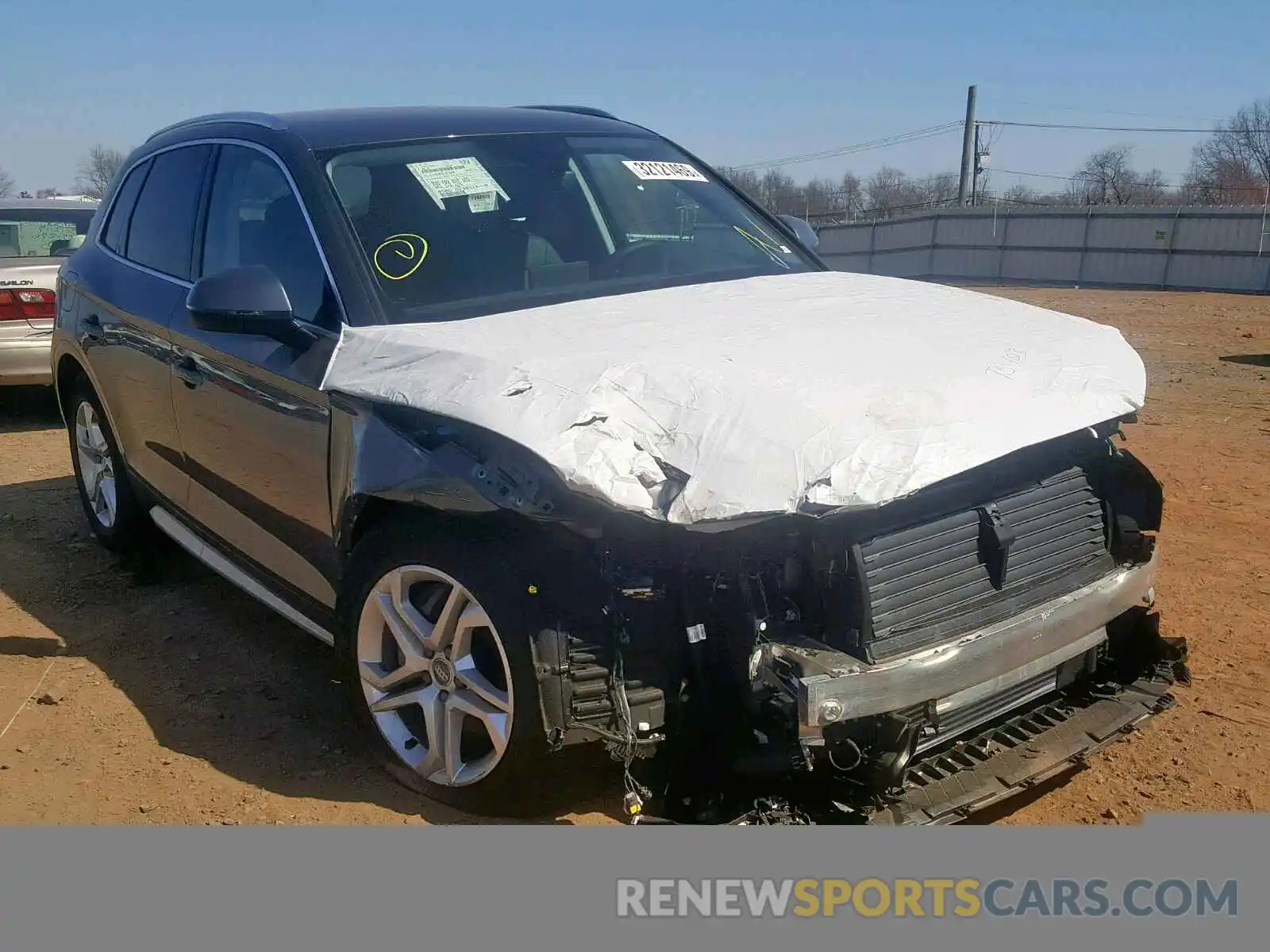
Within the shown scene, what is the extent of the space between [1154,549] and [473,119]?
271 cm

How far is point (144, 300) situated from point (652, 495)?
2.87 m

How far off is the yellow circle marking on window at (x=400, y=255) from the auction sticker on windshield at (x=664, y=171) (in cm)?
107

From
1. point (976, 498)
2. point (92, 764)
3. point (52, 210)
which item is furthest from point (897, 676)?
point (52, 210)

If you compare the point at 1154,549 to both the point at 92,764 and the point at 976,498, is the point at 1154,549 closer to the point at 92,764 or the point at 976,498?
the point at 976,498

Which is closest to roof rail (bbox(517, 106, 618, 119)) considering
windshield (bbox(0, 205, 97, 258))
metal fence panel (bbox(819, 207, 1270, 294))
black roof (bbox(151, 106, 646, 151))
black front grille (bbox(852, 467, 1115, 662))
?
black roof (bbox(151, 106, 646, 151))

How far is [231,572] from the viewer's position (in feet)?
13.2

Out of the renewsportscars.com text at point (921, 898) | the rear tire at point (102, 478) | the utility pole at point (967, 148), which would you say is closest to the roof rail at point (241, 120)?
the rear tire at point (102, 478)

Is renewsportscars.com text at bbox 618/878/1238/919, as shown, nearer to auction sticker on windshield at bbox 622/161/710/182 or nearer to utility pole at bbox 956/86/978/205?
auction sticker on windshield at bbox 622/161/710/182

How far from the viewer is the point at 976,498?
2814 mm

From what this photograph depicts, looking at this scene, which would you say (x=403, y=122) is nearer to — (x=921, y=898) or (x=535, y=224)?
(x=535, y=224)

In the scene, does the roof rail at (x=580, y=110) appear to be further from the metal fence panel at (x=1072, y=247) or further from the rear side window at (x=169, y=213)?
the metal fence panel at (x=1072, y=247)

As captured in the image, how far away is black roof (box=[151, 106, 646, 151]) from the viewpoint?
3.70m

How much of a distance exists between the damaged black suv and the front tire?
0.04ft

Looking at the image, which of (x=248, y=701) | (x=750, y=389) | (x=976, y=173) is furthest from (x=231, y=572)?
(x=976, y=173)
